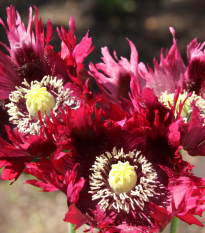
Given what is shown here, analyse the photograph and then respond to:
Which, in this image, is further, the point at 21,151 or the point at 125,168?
the point at 125,168

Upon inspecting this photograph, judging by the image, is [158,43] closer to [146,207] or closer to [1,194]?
[1,194]

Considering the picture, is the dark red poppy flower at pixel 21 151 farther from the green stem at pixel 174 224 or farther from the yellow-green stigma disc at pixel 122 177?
the green stem at pixel 174 224

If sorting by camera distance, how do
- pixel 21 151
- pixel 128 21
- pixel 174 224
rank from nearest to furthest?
pixel 21 151, pixel 174 224, pixel 128 21

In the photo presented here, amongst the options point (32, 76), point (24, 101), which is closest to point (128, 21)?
point (32, 76)

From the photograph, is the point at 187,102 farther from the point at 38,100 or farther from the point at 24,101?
the point at 24,101

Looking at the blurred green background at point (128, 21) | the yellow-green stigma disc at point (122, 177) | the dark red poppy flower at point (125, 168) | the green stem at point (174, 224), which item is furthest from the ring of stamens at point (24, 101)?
the blurred green background at point (128, 21)

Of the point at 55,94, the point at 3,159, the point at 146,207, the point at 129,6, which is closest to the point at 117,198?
the point at 146,207
